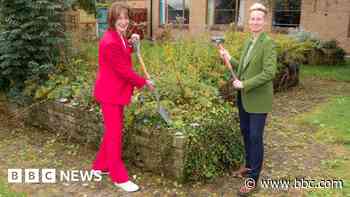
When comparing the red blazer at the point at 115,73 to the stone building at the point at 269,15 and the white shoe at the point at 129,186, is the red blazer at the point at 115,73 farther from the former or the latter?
the stone building at the point at 269,15

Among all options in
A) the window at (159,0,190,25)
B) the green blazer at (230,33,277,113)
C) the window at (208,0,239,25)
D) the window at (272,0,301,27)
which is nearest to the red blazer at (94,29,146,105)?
the green blazer at (230,33,277,113)

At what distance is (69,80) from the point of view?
20.5 ft

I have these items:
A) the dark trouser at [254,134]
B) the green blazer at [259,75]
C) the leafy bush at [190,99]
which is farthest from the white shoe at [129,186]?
the green blazer at [259,75]

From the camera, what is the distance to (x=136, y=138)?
4.62 metres

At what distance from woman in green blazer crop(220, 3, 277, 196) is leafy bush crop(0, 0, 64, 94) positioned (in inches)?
139

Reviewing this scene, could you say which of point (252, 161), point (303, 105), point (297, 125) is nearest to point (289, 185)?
point (252, 161)

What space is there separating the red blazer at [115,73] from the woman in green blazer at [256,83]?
38.2 inches

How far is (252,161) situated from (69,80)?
11.4 feet

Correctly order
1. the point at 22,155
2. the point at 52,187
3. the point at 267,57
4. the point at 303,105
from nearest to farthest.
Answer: the point at 267,57
the point at 52,187
the point at 22,155
the point at 303,105

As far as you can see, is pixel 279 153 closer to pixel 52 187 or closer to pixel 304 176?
pixel 304 176

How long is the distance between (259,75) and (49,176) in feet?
8.75

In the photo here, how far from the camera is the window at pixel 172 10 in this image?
2028 centimetres

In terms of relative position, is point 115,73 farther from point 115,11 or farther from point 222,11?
point 222,11

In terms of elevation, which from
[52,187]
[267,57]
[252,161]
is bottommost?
[52,187]
